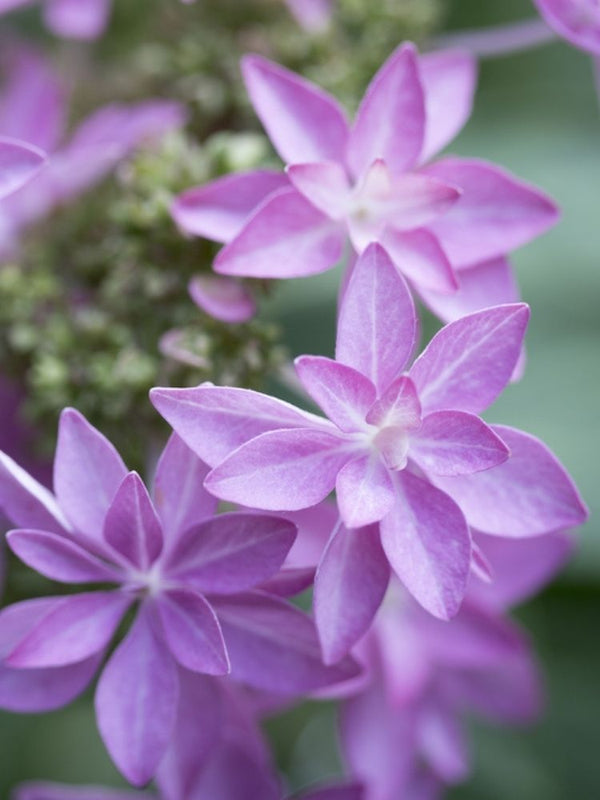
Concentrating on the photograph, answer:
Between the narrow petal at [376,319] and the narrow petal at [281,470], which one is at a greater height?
the narrow petal at [376,319]

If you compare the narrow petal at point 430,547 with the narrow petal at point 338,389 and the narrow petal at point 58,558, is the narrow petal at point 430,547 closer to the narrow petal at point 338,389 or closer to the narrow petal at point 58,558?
the narrow petal at point 338,389

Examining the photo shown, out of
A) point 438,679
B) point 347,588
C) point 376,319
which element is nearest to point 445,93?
point 376,319

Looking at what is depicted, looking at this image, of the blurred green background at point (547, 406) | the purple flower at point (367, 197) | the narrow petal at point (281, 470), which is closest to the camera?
the narrow petal at point (281, 470)

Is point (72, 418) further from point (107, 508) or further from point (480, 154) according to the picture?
point (480, 154)

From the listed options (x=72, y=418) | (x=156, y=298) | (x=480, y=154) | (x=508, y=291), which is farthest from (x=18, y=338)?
(x=480, y=154)

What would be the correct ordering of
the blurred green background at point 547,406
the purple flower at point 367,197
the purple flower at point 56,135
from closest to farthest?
the purple flower at point 367,197, the purple flower at point 56,135, the blurred green background at point 547,406

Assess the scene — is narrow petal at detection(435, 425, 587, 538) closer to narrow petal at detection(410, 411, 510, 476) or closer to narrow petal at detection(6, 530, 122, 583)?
narrow petal at detection(410, 411, 510, 476)

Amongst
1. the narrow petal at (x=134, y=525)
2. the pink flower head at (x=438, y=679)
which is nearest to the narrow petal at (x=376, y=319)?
the narrow petal at (x=134, y=525)

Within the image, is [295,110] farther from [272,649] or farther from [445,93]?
[272,649]
